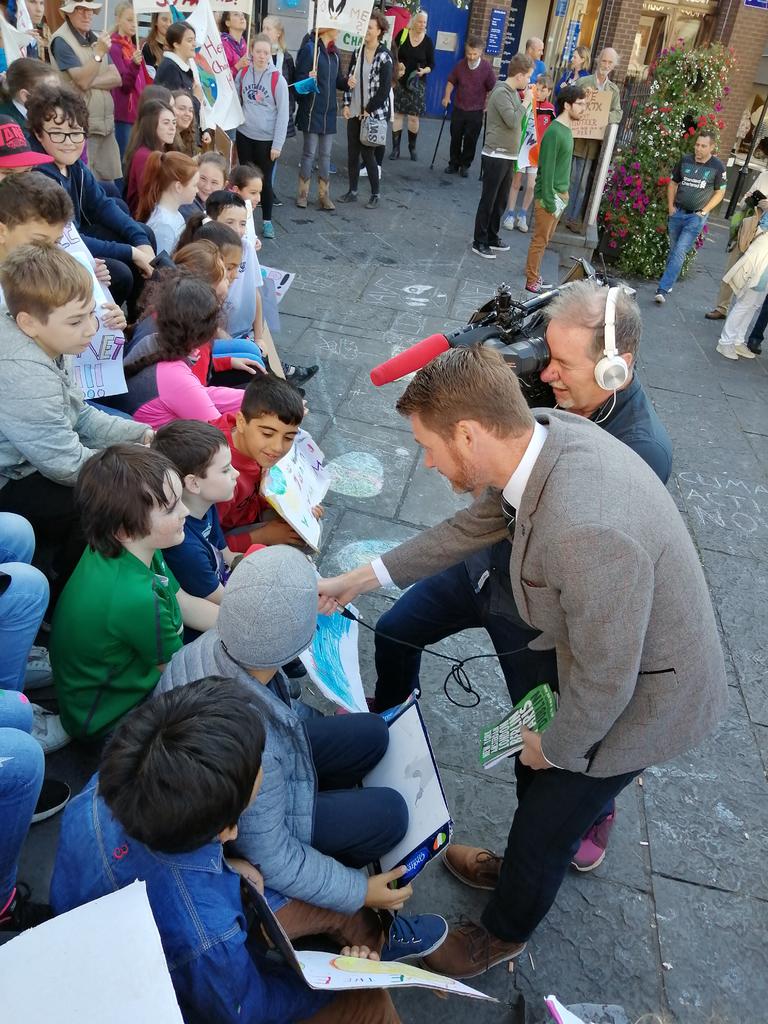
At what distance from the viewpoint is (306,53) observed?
8828mm

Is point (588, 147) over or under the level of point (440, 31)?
under

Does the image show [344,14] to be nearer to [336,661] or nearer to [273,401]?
[273,401]

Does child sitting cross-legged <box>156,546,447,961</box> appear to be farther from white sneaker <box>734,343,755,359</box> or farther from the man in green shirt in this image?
white sneaker <box>734,343,755,359</box>

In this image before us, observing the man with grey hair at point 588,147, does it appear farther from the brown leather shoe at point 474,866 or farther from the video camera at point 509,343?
the brown leather shoe at point 474,866

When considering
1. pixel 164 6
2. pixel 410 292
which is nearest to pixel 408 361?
pixel 410 292

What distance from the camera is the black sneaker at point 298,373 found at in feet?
17.6

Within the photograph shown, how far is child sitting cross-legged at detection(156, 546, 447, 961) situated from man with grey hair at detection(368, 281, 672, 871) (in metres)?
0.60

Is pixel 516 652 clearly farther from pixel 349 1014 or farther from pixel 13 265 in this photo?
pixel 13 265

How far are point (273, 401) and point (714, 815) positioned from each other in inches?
94.4

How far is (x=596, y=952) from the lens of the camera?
7.94 feet

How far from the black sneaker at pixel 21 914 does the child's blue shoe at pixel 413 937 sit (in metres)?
0.92

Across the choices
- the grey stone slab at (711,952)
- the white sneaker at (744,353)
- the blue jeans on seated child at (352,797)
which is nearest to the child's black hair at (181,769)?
the blue jeans on seated child at (352,797)

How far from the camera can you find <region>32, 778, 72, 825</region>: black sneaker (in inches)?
93.2

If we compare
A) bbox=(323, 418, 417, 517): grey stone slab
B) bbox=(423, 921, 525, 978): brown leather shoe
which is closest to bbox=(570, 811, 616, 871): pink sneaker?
bbox=(423, 921, 525, 978): brown leather shoe
